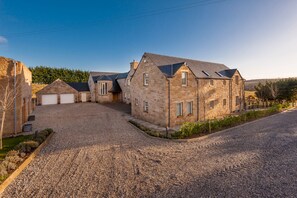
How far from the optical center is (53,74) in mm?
56469

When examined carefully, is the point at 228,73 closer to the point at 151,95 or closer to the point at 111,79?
the point at 151,95

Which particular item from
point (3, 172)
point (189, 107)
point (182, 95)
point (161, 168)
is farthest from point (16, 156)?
point (189, 107)

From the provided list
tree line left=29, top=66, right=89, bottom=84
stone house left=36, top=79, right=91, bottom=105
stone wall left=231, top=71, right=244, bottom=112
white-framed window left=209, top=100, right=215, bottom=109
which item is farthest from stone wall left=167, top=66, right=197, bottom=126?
tree line left=29, top=66, right=89, bottom=84

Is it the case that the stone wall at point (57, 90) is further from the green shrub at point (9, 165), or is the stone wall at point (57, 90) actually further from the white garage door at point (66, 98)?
the green shrub at point (9, 165)

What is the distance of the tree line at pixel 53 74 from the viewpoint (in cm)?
5362

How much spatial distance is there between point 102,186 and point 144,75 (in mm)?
14146

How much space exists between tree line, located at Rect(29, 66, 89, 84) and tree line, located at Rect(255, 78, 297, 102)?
61845mm

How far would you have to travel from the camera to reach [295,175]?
6.59m

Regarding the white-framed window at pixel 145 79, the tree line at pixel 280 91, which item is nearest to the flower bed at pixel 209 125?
the white-framed window at pixel 145 79

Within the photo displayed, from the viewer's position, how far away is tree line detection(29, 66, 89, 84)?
5362 centimetres

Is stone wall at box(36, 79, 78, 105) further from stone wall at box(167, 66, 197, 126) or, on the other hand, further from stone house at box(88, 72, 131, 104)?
stone wall at box(167, 66, 197, 126)

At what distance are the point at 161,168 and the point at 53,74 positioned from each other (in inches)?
2472

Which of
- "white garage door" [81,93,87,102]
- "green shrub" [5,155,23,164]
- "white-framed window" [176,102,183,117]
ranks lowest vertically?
"green shrub" [5,155,23,164]

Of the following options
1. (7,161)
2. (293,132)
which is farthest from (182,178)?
(293,132)
